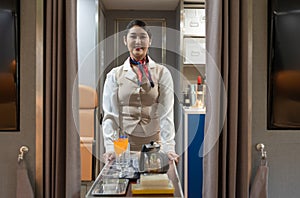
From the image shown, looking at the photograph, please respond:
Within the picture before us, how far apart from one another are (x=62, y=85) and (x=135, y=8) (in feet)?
4.43

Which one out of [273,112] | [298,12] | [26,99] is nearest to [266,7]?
[298,12]

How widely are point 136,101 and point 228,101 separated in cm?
80

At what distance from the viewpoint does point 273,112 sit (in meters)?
1.40

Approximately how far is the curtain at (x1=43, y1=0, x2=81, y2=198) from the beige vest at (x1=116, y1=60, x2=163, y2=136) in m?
0.65

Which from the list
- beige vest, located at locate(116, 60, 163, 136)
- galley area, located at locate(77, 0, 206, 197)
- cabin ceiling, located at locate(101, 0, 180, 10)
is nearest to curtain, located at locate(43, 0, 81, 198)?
galley area, located at locate(77, 0, 206, 197)

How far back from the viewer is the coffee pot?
1.59m

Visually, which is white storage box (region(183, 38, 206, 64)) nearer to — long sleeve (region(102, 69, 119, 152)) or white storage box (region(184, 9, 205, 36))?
white storage box (region(184, 9, 205, 36))

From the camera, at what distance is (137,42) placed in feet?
6.33

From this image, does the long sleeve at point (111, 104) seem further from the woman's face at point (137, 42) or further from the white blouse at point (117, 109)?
the woman's face at point (137, 42)

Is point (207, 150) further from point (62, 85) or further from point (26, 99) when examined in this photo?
point (26, 99)

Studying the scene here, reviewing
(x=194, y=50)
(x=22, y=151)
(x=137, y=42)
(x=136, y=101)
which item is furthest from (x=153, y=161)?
(x=194, y=50)

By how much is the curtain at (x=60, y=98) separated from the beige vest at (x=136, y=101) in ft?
A: 2.14

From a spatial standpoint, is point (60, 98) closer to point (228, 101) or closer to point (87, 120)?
point (228, 101)

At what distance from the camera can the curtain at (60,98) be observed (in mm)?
1317
